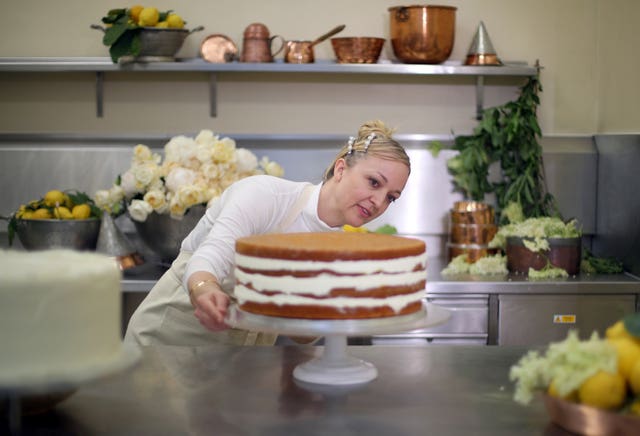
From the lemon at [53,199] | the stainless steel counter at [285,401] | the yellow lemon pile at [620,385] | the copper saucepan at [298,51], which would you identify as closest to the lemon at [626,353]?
the yellow lemon pile at [620,385]

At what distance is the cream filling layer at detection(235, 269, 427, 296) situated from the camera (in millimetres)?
1439

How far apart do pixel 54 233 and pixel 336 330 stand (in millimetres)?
2083

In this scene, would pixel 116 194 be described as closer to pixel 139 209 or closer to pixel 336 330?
pixel 139 209

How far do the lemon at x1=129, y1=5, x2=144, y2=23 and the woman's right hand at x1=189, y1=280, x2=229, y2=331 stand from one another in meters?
2.11

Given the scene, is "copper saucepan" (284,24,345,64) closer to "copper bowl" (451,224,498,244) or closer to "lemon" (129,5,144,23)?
"lemon" (129,5,144,23)

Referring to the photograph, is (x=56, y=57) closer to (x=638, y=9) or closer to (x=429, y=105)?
(x=429, y=105)

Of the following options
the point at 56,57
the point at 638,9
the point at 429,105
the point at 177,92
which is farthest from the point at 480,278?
the point at 56,57

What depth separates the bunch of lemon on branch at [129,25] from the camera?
3.51 meters

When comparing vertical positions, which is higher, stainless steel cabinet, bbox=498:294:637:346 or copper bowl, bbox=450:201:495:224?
copper bowl, bbox=450:201:495:224

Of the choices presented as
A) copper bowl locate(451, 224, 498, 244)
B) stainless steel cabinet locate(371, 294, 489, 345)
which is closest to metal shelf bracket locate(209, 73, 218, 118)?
copper bowl locate(451, 224, 498, 244)

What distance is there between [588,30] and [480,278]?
1341mm

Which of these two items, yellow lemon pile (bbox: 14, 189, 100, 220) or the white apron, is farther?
yellow lemon pile (bbox: 14, 189, 100, 220)

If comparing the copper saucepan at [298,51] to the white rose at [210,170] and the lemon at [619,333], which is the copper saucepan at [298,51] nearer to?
the white rose at [210,170]

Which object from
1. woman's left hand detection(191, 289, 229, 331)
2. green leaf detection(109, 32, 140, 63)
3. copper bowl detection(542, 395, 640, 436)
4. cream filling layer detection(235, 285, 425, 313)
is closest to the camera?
copper bowl detection(542, 395, 640, 436)
